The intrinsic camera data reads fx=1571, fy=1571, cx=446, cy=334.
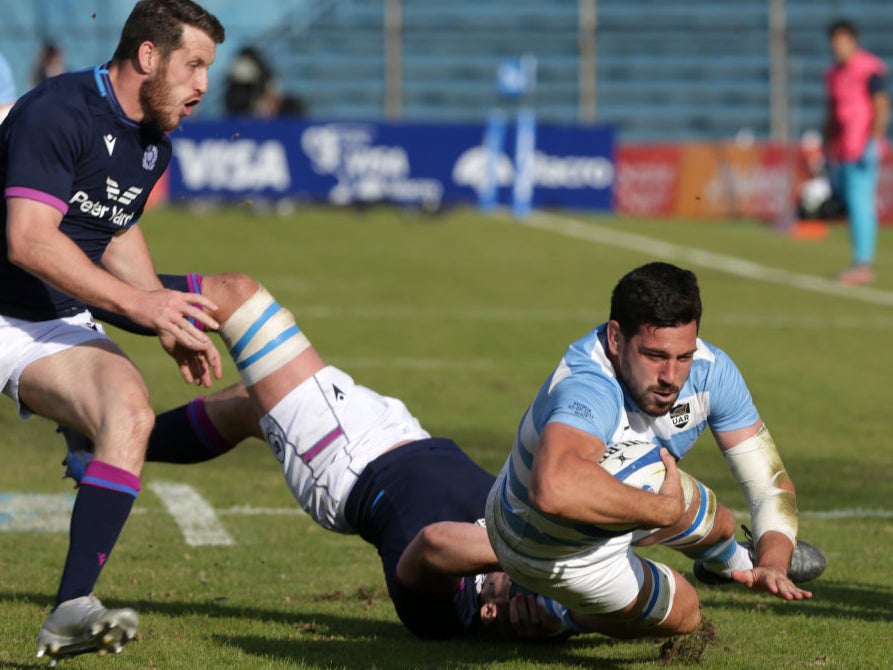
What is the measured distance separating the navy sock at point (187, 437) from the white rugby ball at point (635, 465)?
73.7 inches

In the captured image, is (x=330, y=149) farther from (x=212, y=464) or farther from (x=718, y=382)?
(x=718, y=382)

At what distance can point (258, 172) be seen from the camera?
979 inches

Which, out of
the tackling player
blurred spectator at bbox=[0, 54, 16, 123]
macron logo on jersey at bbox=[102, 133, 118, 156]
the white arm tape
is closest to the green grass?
the tackling player

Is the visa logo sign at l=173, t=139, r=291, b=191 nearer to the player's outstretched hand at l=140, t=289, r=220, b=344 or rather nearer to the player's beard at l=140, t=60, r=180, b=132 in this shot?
the player's beard at l=140, t=60, r=180, b=132

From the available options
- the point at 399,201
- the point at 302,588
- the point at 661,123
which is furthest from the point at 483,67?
the point at 302,588

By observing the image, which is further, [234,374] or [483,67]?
[483,67]

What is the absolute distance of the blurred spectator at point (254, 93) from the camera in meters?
26.4

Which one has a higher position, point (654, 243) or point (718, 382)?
point (718, 382)

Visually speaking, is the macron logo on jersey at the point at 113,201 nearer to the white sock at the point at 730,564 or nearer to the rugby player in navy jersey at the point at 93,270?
the rugby player in navy jersey at the point at 93,270

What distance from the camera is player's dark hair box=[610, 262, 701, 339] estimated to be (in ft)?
13.9

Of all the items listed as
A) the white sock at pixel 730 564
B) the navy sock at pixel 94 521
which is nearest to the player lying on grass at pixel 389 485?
the white sock at pixel 730 564

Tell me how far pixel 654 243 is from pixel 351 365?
10593 millimetres

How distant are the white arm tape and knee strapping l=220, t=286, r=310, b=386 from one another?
4.88 ft

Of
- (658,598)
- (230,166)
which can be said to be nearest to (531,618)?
(658,598)
